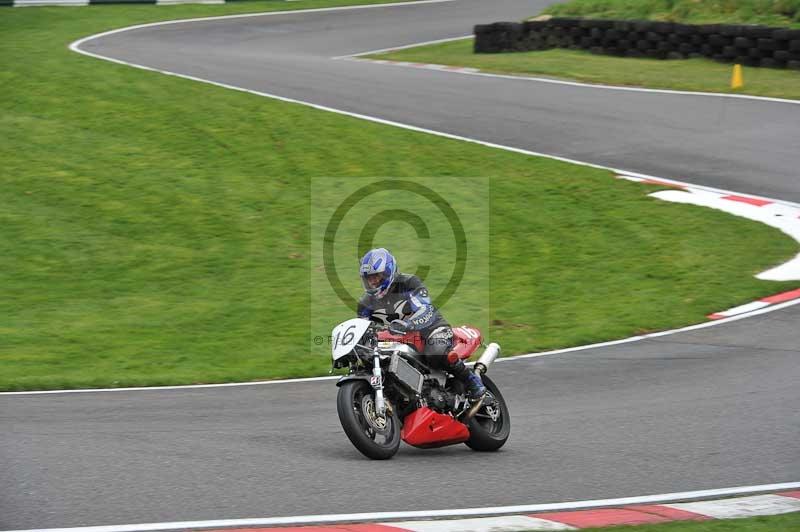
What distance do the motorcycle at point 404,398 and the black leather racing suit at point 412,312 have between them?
0.09 m

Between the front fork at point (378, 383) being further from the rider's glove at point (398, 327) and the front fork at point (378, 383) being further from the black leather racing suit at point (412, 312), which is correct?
the black leather racing suit at point (412, 312)

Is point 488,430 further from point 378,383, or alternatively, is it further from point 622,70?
point 622,70

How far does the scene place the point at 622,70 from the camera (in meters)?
26.0

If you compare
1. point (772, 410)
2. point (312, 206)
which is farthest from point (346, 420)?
point (312, 206)

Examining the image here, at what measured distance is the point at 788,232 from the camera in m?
15.9

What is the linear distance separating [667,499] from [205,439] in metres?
3.68

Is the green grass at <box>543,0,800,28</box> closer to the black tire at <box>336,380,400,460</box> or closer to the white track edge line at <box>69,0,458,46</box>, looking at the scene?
the white track edge line at <box>69,0,458,46</box>

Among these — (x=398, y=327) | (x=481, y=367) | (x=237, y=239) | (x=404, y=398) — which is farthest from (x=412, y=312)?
(x=237, y=239)

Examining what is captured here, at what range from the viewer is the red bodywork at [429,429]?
8555mm

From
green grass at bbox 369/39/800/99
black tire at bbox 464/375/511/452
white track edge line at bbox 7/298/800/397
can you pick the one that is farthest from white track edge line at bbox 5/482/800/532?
green grass at bbox 369/39/800/99

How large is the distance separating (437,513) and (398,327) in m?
1.87

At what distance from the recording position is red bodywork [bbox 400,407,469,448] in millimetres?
8555

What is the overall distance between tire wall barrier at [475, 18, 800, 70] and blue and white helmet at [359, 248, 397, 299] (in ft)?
62.0

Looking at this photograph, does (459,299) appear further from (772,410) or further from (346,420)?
(346,420)
